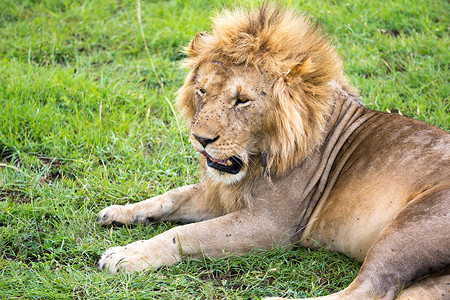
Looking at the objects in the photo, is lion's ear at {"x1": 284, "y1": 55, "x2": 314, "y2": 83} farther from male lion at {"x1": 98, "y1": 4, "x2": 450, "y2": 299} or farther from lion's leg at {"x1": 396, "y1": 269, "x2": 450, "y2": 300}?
lion's leg at {"x1": 396, "y1": 269, "x2": 450, "y2": 300}

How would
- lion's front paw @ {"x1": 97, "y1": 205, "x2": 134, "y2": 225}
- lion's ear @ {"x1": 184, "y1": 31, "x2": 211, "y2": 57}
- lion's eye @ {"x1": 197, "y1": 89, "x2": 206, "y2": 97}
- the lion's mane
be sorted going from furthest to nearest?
1. lion's front paw @ {"x1": 97, "y1": 205, "x2": 134, "y2": 225}
2. lion's ear @ {"x1": 184, "y1": 31, "x2": 211, "y2": 57}
3. lion's eye @ {"x1": 197, "y1": 89, "x2": 206, "y2": 97}
4. the lion's mane

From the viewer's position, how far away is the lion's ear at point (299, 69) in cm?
324

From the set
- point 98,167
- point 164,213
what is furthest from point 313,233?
point 98,167

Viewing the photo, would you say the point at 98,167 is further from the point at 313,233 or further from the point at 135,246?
the point at 313,233

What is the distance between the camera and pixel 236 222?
336 centimetres

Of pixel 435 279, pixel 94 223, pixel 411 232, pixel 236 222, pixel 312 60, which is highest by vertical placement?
pixel 312 60

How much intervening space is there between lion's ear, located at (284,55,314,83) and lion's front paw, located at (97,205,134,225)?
145 cm

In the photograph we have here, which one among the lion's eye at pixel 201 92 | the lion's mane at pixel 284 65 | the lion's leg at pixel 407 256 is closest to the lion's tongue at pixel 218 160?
the lion's mane at pixel 284 65

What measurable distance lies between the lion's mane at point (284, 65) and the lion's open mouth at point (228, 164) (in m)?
0.18

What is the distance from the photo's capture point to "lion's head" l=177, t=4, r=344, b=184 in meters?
3.19

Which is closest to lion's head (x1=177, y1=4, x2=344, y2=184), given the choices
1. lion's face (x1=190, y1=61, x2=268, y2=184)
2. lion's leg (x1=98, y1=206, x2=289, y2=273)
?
lion's face (x1=190, y1=61, x2=268, y2=184)

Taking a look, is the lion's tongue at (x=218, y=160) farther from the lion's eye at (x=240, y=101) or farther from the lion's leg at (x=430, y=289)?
the lion's leg at (x=430, y=289)

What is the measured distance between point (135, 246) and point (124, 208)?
56 cm

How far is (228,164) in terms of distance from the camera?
3.32 metres
